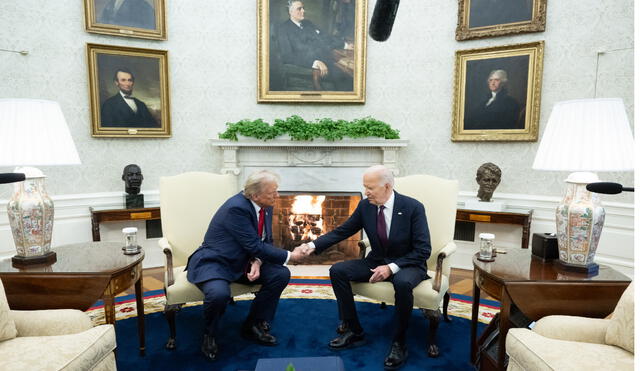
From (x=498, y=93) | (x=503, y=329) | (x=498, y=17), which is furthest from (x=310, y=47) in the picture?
(x=503, y=329)

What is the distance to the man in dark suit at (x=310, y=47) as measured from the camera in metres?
4.86

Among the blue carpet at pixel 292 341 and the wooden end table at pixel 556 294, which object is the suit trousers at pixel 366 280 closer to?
the blue carpet at pixel 292 341

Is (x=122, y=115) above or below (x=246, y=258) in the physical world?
above

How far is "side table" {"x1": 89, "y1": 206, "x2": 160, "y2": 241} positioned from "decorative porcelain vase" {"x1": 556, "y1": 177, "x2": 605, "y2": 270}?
13.0 feet

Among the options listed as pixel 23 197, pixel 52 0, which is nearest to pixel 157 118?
pixel 52 0

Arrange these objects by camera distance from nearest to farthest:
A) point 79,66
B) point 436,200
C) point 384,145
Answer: point 436,200 → point 79,66 → point 384,145

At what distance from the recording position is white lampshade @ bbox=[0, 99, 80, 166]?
2092 millimetres

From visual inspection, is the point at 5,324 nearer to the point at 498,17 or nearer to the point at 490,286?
the point at 490,286

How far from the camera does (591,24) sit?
13.5 ft

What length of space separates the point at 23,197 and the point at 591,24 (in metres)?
5.44

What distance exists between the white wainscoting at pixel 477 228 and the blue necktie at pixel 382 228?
234cm

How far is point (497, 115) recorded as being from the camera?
4.58 m

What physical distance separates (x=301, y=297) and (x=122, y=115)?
3.07m

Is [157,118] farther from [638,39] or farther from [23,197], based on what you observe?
[638,39]
